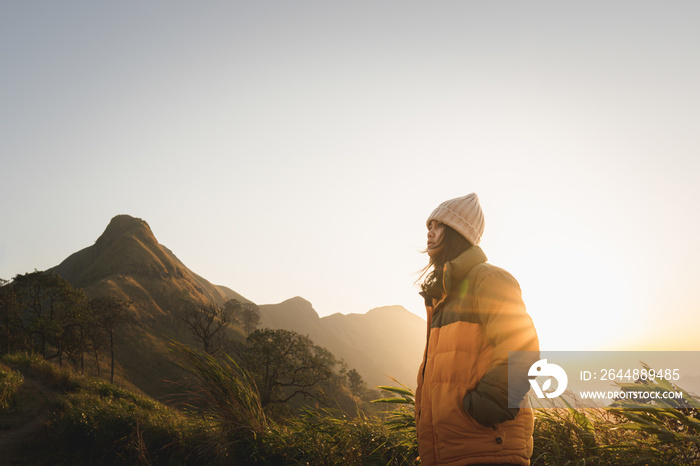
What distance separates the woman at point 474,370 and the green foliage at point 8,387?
812 centimetres

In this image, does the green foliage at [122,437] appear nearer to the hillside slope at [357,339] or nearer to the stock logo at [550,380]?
the stock logo at [550,380]

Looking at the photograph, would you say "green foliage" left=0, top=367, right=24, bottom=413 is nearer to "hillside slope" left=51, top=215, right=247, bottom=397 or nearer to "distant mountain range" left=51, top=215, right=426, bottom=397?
"distant mountain range" left=51, top=215, right=426, bottom=397

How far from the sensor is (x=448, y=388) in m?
1.85

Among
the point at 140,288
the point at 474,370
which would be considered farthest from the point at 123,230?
the point at 474,370

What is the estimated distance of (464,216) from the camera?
2.30 m

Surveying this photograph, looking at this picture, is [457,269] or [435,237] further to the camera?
[435,237]

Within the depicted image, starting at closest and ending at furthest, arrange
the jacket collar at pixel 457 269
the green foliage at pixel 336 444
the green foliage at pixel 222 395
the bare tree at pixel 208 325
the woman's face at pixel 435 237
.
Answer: the jacket collar at pixel 457 269, the woman's face at pixel 435 237, the green foliage at pixel 336 444, the green foliage at pixel 222 395, the bare tree at pixel 208 325

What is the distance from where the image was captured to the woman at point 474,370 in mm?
1678

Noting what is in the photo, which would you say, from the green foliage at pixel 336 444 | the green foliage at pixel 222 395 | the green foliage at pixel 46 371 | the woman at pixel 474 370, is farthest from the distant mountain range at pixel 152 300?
the woman at pixel 474 370

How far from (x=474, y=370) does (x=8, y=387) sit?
9.06m

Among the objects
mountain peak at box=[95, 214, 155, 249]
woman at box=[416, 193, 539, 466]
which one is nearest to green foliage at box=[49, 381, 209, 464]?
woman at box=[416, 193, 539, 466]

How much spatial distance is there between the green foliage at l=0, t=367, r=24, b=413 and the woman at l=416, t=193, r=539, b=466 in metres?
8.12

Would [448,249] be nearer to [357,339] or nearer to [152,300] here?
[152,300]

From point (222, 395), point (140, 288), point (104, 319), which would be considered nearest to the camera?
point (222, 395)
